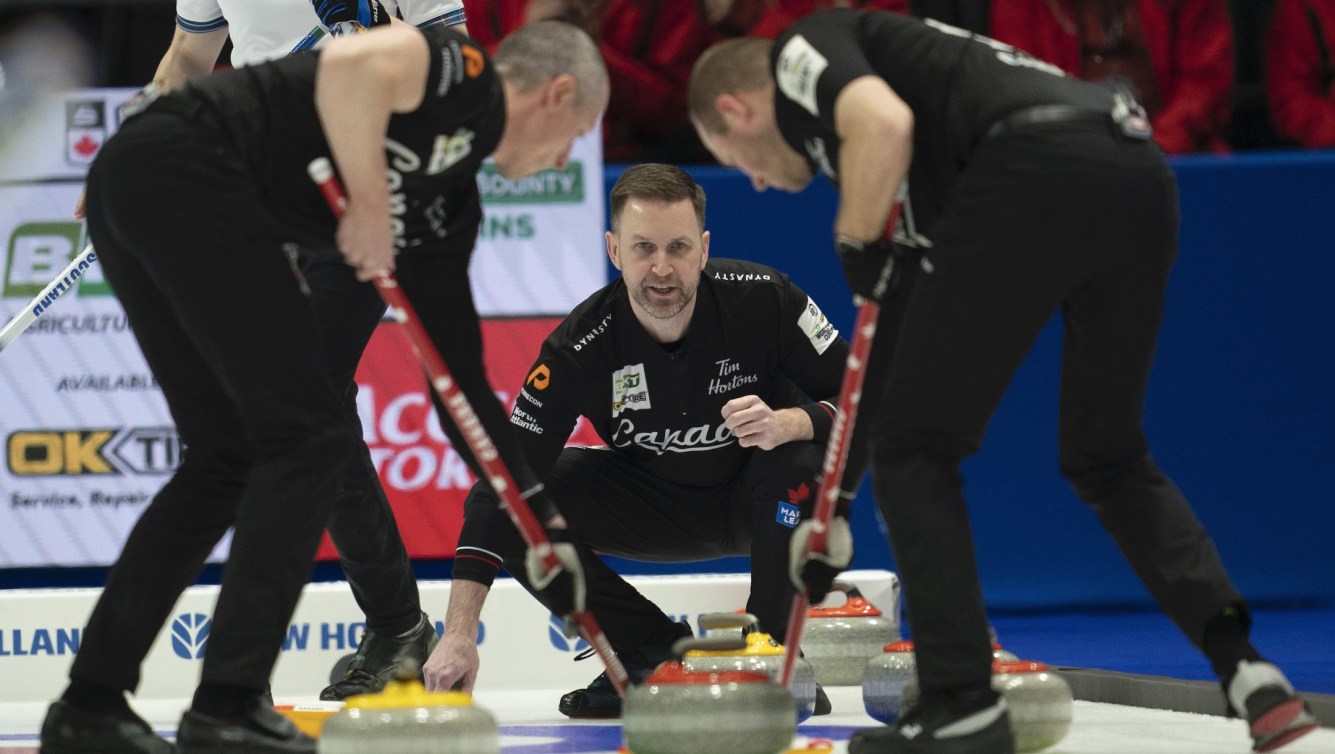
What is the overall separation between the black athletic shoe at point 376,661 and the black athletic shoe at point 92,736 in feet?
3.96

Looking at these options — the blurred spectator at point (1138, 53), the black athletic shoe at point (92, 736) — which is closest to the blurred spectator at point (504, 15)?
the blurred spectator at point (1138, 53)

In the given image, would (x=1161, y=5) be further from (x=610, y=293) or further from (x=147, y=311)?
(x=147, y=311)

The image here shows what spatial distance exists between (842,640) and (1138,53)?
3.24 m

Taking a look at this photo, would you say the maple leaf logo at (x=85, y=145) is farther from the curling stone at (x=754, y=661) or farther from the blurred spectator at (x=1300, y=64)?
the blurred spectator at (x=1300, y=64)

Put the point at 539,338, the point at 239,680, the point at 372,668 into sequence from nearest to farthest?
the point at 239,680, the point at 372,668, the point at 539,338

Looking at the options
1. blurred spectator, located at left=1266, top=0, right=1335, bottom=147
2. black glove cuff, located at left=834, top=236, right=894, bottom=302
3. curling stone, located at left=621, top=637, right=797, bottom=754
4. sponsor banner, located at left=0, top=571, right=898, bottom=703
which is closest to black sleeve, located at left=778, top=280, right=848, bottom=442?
sponsor banner, located at left=0, top=571, right=898, bottom=703

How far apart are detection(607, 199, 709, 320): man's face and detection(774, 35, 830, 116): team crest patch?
48.3 inches

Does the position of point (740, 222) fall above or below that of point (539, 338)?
above

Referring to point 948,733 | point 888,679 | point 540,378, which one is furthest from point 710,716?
point 540,378

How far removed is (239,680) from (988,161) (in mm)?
1380

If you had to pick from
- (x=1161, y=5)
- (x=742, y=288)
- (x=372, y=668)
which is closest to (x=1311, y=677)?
(x=742, y=288)

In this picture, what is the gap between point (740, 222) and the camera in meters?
5.67

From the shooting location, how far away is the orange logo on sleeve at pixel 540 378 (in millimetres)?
3779

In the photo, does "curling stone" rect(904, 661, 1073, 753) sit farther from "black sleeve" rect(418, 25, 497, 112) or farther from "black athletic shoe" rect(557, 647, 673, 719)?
"black sleeve" rect(418, 25, 497, 112)
